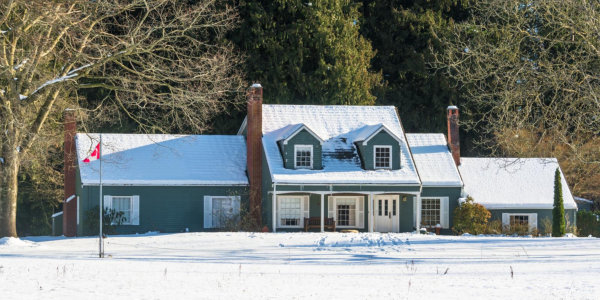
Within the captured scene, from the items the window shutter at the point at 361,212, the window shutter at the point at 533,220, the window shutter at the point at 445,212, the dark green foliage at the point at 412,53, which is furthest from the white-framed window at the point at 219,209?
the dark green foliage at the point at 412,53

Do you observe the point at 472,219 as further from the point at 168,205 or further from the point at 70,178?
the point at 70,178

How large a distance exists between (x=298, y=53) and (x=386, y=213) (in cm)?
1334

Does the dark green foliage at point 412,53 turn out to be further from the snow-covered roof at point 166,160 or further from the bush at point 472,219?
the snow-covered roof at point 166,160

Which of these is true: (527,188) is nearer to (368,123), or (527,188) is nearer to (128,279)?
(368,123)

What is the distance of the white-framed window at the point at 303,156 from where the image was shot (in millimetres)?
38031

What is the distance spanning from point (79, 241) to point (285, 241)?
7.83 metres

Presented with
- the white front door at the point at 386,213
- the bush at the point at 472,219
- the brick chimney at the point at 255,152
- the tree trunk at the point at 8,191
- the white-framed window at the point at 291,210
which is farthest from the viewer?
the white front door at the point at 386,213

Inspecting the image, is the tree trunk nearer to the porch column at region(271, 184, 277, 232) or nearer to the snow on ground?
the snow on ground

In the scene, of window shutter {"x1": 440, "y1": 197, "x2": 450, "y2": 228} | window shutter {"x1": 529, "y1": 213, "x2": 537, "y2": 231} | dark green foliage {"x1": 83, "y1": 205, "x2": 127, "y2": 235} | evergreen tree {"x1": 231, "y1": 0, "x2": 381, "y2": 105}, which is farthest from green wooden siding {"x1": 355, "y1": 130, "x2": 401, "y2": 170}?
dark green foliage {"x1": 83, "y1": 205, "x2": 127, "y2": 235}

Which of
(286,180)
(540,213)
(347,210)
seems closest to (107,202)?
(286,180)

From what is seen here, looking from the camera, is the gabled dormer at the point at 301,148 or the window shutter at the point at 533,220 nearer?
the gabled dormer at the point at 301,148

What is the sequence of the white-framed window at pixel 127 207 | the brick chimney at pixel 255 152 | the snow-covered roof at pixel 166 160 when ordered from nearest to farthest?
the white-framed window at pixel 127 207, the snow-covered roof at pixel 166 160, the brick chimney at pixel 255 152

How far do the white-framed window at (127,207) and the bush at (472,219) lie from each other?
14137mm

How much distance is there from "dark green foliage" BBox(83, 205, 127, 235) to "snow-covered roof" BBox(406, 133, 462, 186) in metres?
13.7
